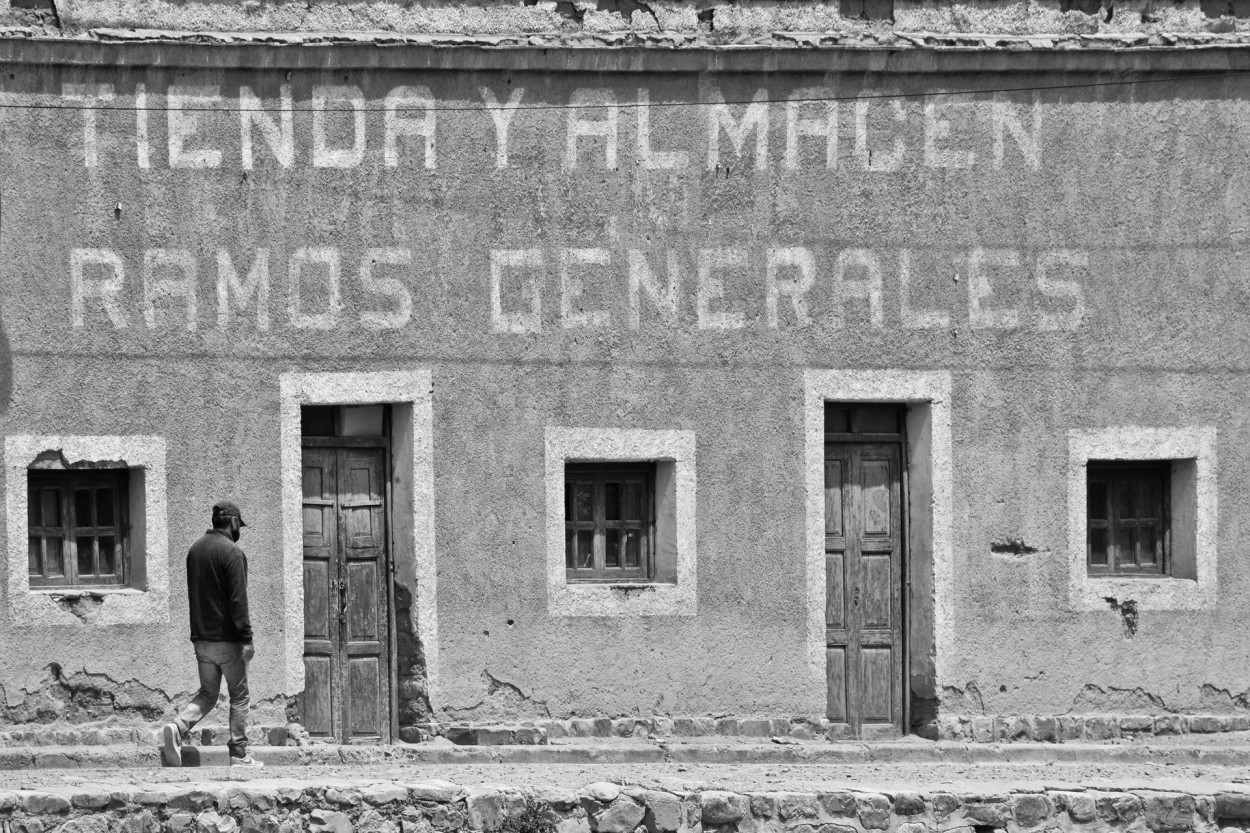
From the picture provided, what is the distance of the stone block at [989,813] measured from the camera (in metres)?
12.0

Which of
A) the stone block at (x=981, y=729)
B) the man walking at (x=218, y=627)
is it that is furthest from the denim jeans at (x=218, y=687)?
the stone block at (x=981, y=729)

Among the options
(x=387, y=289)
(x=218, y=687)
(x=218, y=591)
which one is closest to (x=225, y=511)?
(x=218, y=591)

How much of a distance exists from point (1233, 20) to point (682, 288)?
13.7 ft

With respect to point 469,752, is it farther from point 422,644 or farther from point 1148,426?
point 1148,426

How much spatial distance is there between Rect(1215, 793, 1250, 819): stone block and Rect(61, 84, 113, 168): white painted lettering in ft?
25.2

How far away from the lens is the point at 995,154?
48.5 ft

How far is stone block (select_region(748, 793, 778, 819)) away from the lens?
11820mm

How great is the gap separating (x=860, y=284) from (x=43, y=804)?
6.34m

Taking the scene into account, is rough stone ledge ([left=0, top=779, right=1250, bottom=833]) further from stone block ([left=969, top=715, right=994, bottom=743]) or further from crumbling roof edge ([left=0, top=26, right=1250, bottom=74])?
crumbling roof edge ([left=0, top=26, right=1250, bottom=74])

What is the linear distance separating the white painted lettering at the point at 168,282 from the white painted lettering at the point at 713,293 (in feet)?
10.6

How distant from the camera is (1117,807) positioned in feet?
39.7

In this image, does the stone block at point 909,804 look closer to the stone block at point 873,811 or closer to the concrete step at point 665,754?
the stone block at point 873,811

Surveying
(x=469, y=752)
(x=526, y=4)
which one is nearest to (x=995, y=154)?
(x=526, y=4)

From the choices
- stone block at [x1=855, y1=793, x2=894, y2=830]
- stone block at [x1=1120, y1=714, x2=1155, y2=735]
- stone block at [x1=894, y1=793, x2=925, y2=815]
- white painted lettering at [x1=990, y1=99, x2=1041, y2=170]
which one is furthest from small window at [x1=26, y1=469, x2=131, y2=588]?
stone block at [x1=1120, y1=714, x2=1155, y2=735]
